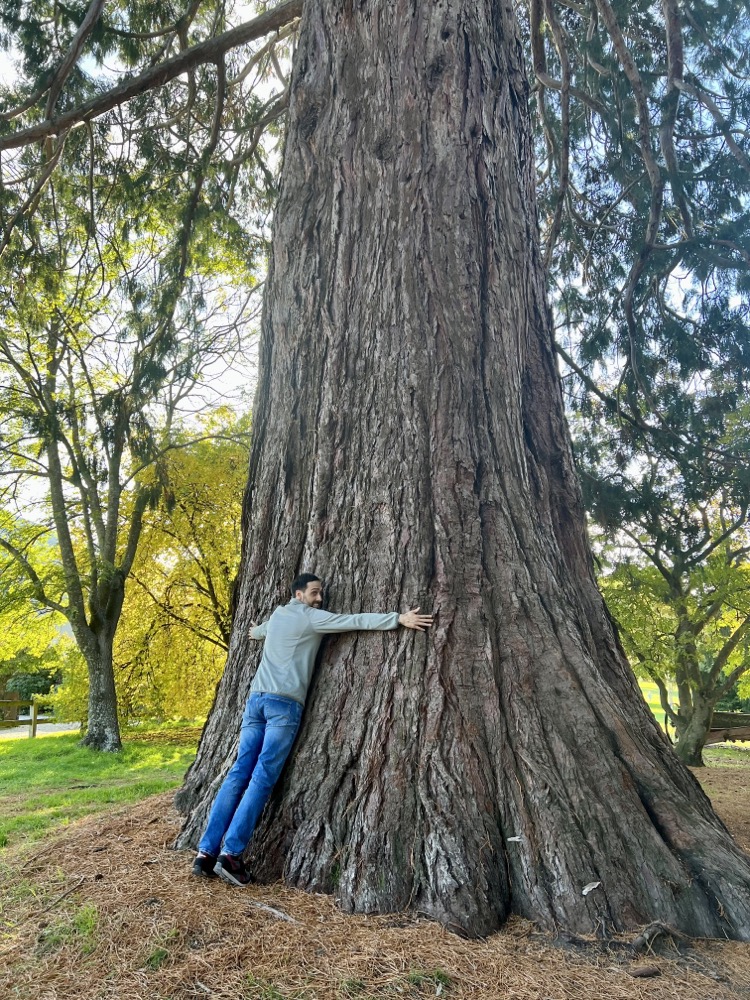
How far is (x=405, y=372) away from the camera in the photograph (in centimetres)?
408

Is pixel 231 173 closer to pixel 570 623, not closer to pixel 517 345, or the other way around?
pixel 517 345

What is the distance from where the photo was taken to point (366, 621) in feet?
11.9

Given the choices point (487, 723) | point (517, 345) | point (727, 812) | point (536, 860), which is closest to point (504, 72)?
point (517, 345)

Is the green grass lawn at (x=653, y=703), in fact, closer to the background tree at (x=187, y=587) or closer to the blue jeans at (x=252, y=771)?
the blue jeans at (x=252, y=771)

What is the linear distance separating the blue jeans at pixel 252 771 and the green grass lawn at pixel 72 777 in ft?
6.51

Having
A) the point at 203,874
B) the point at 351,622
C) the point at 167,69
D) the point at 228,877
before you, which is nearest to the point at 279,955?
the point at 228,877

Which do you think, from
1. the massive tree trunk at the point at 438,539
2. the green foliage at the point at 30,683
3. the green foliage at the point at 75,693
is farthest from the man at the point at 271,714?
the green foliage at the point at 30,683

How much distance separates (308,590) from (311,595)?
31 mm

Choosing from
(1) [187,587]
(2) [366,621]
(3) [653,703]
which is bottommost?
(3) [653,703]

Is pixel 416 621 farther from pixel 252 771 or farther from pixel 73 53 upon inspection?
pixel 73 53

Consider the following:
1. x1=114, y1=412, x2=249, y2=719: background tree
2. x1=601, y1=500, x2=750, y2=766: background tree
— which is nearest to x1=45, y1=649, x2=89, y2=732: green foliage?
x1=114, y1=412, x2=249, y2=719: background tree

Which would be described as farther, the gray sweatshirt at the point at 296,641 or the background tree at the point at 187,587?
the background tree at the point at 187,587

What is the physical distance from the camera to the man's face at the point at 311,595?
3799 millimetres

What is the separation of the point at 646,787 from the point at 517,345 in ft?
8.45
